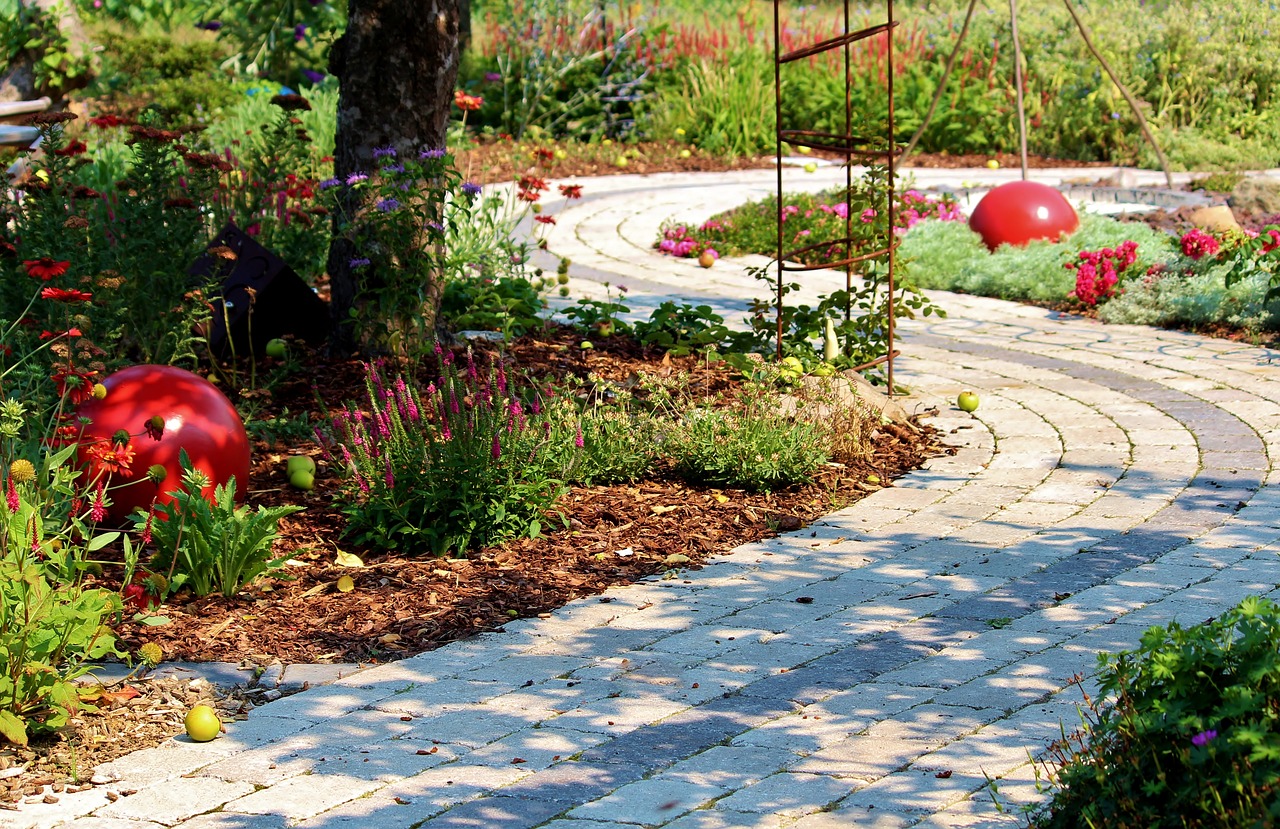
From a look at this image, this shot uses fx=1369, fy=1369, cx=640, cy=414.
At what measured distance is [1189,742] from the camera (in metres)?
2.57

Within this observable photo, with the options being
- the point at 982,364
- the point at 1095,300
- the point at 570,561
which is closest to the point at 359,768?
the point at 570,561

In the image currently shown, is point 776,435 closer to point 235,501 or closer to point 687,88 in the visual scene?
point 235,501

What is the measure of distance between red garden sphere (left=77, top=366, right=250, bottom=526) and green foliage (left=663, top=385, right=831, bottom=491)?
1837 millimetres

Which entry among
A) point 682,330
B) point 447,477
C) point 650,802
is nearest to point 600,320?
point 682,330

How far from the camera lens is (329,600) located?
15.4ft

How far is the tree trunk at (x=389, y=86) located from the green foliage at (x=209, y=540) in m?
2.25

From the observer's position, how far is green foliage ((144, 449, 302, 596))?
181 inches

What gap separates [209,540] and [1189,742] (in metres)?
3.21

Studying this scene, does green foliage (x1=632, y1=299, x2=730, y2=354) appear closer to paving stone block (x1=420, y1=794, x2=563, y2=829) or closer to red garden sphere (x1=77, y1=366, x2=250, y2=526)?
red garden sphere (x1=77, y1=366, x2=250, y2=526)

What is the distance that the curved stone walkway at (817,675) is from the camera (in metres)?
3.33

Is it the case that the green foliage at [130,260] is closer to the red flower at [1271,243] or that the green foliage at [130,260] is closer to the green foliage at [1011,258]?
the green foliage at [1011,258]

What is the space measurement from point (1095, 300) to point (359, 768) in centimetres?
709

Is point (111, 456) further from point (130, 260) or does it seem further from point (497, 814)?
point (130, 260)

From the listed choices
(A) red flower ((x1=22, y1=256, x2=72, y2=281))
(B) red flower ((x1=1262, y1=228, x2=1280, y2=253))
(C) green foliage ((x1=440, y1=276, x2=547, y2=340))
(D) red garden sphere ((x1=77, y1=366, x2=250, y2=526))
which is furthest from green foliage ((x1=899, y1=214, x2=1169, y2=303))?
(A) red flower ((x1=22, y1=256, x2=72, y2=281))
